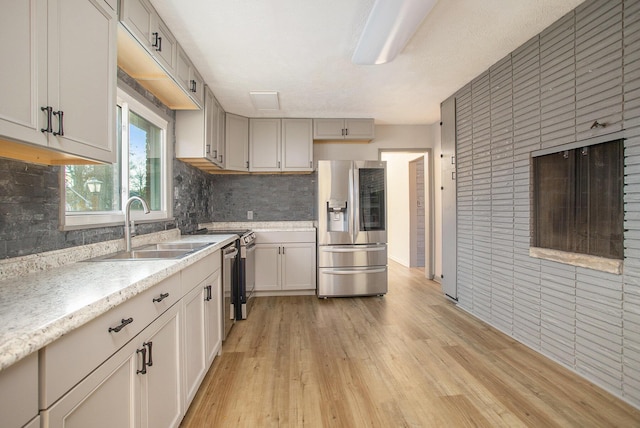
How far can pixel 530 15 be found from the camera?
2092 millimetres

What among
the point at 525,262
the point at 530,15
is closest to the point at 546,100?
the point at 530,15

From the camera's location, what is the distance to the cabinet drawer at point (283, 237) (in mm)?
3918

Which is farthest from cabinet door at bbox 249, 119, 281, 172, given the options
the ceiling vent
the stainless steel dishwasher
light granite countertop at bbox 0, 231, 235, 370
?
light granite countertop at bbox 0, 231, 235, 370

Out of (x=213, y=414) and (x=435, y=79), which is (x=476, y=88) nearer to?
(x=435, y=79)

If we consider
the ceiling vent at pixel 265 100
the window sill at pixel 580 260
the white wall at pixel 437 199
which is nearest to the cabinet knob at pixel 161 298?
the window sill at pixel 580 260

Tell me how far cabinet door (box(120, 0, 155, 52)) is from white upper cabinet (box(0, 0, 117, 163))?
0.18 metres

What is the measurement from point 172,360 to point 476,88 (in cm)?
338

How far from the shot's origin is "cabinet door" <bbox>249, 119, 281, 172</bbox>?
416 centimetres

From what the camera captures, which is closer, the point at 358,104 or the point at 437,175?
the point at 358,104

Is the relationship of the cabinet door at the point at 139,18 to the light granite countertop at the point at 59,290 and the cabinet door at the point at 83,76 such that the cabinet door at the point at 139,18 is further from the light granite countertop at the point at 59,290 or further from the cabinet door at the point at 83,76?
the light granite countertop at the point at 59,290

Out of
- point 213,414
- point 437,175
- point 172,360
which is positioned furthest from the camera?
point 437,175

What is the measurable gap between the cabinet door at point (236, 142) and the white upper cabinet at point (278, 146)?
0.22 ft

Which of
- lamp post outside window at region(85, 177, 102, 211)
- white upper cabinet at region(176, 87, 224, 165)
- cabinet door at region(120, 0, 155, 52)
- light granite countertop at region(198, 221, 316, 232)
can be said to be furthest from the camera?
light granite countertop at region(198, 221, 316, 232)

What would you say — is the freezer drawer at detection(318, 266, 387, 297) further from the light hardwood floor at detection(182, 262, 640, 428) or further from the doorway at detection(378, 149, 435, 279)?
the doorway at detection(378, 149, 435, 279)
